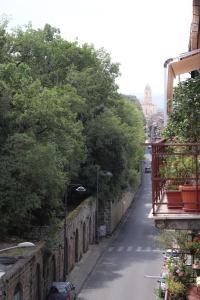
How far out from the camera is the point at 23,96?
109 ft

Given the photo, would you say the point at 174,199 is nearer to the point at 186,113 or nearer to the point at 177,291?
the point at 186,113

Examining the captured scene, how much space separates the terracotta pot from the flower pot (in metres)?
0.35

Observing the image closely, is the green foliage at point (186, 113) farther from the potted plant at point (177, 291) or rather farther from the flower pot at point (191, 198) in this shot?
the potted plant at point (177, 291)

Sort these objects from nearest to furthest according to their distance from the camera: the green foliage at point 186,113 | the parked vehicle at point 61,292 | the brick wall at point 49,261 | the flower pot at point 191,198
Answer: the flower pot at point 191,198 → the green foliage at point 186,113 → the brick wall at point 49,261 → the parked vehicle at point 61,292

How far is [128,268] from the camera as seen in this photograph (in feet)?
136

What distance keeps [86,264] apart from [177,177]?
32.9m

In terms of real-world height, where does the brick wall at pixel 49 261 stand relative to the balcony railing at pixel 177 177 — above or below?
below

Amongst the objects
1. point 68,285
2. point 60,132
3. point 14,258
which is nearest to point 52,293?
point 68,285

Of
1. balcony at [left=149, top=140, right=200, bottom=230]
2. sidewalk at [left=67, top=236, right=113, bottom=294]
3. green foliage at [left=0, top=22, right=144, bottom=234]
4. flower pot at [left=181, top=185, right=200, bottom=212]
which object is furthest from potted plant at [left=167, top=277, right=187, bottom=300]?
sidewalk at [left=67, top=236, right=113, bottom=294]

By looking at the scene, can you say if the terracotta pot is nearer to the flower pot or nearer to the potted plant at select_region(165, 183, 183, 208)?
the potted plant at select_region(165, 183, 183, 208)

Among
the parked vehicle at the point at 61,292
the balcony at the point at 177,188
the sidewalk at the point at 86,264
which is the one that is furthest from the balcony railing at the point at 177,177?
the sidewalk at the point at 86,264

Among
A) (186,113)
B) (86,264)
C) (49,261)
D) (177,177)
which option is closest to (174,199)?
(177,177)

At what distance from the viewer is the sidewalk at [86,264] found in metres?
37.9

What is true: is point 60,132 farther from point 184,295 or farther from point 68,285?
point 184,295
